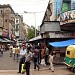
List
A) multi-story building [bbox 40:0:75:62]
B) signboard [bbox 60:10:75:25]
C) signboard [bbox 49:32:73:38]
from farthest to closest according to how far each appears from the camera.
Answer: signboard [bbox 49:32:73:38] < multi-story building [bbox 40:0:75:62] < signboard [bbox 60:10:75:25]

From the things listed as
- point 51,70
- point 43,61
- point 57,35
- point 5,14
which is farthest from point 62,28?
point 5,14

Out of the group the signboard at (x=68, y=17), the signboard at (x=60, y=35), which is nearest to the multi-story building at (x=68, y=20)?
the signboard at (x=68, y=17)

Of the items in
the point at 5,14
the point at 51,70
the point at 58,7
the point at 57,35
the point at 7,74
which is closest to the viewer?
the point at 7,74

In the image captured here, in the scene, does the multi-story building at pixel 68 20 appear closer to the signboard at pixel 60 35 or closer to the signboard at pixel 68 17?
the signboard at pixel 68 17

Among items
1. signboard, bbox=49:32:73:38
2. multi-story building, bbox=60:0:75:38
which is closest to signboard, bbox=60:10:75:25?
multi-story building, bbox=60:0:75:38

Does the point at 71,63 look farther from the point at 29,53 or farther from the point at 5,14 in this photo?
the point at 5,14

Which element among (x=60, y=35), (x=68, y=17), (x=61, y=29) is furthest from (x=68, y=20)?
(x=61, y=29)

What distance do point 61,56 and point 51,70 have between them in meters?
5.43

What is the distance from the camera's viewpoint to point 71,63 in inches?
751

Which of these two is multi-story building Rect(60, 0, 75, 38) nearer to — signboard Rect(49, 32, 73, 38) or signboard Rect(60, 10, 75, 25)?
signboard Rect(60, 10, 75, 25)

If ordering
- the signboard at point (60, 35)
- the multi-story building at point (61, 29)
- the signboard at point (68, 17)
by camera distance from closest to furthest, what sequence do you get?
the signboard at point (68, 17)
the multi-story building at point (61, 29)
the signboard at point (60, 35)

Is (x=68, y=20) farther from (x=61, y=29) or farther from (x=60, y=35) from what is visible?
(x=61, y=29)

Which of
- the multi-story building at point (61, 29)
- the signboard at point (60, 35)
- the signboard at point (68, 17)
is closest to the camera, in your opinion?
the signboard at point (68, 17)

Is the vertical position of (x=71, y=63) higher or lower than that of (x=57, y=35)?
lower
